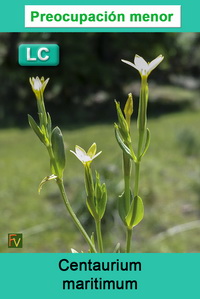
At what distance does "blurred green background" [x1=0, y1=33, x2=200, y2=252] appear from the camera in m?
1.84

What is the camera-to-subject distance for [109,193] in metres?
1.54

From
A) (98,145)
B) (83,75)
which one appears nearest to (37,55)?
(98,145)

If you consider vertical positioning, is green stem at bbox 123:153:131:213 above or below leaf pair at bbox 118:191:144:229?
above

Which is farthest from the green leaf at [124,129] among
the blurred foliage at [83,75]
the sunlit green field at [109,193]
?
the blurred foliage at [83,75]

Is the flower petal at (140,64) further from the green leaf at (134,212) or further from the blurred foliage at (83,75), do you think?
the blurred foliage at (83,75)

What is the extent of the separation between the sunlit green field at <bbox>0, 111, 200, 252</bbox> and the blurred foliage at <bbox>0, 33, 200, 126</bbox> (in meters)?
0.20

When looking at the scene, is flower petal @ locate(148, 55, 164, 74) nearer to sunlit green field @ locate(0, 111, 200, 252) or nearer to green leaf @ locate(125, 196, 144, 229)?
green leaf @ locate(125, 196, 144, 229)

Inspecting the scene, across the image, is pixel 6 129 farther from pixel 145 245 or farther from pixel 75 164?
pixel 145 245

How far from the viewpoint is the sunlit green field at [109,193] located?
5.74ft

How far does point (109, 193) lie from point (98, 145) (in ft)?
3.07

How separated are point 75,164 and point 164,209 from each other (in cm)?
77

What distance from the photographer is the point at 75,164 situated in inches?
109

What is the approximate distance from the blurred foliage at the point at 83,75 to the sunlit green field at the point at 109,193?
0.20 meters

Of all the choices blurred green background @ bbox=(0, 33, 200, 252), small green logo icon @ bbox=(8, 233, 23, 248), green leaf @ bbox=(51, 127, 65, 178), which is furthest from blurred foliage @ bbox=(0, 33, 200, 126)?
green leaf @ bbox=(51, 127, 65, 178)
